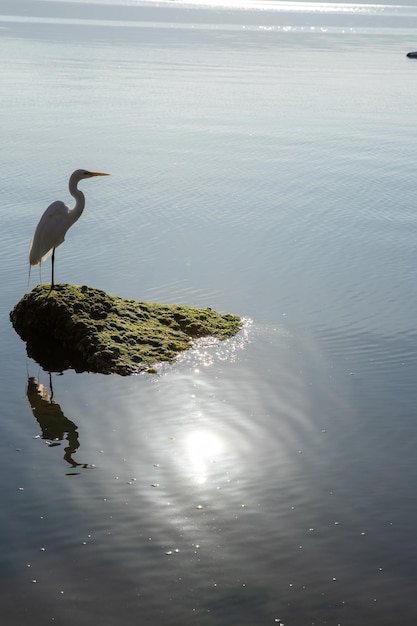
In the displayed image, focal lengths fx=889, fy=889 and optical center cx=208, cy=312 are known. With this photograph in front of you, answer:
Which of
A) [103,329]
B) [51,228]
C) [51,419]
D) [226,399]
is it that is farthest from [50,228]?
[226,399]

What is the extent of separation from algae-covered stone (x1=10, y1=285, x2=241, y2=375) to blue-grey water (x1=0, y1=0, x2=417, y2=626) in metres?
0.25

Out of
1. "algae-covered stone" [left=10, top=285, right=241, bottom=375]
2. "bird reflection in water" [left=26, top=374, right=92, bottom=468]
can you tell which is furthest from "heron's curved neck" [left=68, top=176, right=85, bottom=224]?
"bird reflection in water" [left=26, top=374, right=92, bottom=468]

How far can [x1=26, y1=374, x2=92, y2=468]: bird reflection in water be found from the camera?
8852 mm

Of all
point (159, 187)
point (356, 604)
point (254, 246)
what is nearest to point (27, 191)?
point (159, 187)

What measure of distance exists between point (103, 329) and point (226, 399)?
6.58ft

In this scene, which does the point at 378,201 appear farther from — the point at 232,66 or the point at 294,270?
the point at 232,66

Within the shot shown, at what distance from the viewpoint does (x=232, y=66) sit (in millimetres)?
42250

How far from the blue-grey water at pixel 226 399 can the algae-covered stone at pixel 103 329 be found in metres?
0.25

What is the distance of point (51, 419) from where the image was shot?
376 inches

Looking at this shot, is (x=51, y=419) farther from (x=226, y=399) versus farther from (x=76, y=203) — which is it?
(x=76, y=203)

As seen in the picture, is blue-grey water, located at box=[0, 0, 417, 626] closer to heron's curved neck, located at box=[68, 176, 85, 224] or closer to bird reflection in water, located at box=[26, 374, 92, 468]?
bird reflection in water, located at box=[26, 374, 92, 468]

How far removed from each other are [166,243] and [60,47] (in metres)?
37.8

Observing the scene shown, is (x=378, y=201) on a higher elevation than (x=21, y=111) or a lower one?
lower

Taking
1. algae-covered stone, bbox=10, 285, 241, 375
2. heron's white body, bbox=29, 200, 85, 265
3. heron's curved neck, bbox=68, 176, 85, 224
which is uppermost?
heron's curved neck, bbox=68, 176, 85, 224
